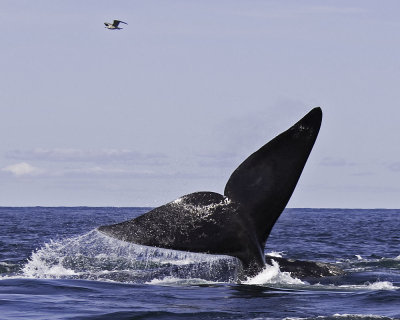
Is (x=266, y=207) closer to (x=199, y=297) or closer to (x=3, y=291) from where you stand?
(x=199, y=297)

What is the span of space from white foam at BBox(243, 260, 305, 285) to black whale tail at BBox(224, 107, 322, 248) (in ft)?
3.49

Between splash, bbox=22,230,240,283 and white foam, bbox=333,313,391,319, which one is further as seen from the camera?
splash, bbox=22,230,240,283

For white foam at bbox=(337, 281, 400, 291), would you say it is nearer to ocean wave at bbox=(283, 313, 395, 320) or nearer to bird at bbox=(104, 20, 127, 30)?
ocean wave at bbox=(283, 313, 395, 320)

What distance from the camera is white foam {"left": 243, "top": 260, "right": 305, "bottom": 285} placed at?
39.1 ft

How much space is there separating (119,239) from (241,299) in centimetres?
180

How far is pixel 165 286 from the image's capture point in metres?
12.6

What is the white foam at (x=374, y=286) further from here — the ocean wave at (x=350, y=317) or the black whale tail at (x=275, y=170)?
the ocean wave at (x=350, y=317)

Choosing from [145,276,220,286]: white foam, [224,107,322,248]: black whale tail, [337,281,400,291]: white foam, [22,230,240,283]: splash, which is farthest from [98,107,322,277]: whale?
[337,281,400,291]: white foam

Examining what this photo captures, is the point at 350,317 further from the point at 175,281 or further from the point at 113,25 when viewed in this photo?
the point at 113,25

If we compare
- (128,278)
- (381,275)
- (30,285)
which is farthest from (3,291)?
(381,275)

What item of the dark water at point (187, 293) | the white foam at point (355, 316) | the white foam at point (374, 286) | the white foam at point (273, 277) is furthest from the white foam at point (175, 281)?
the white foam at point (355, 316)

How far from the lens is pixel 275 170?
434 inches

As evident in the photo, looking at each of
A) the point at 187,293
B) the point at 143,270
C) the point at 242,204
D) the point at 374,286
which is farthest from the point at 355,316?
the point at 143,270

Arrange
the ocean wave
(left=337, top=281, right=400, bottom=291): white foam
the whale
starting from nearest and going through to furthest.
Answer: the ocean wave < the whale < (left=337, top=281, right=400, bottom=291): white foam
